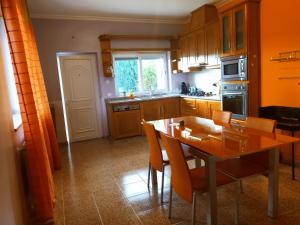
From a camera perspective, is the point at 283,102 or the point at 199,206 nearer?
the point at 199,206

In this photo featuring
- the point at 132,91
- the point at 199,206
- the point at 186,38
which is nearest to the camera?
the point at 199,206

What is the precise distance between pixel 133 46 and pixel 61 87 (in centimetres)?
194

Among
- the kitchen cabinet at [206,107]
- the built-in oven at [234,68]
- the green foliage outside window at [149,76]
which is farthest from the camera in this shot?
the green foliage outside window at [149,76]

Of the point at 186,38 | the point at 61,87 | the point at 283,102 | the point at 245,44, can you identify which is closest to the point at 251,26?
the point at 245,44

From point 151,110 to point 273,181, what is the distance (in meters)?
3.58

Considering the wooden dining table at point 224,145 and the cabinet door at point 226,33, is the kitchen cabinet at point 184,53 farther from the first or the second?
the wooden dining table at point 224,145

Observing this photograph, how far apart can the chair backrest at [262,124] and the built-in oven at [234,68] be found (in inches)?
57.2

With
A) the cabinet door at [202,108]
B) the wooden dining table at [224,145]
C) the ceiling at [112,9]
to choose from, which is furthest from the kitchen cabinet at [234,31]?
the wooden dining table at [224,145]

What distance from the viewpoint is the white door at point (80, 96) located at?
16.9ft

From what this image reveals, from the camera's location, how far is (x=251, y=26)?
3.56 metres

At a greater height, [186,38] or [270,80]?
[186,38]

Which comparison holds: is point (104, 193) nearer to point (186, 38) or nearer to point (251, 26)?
point (251, 26)

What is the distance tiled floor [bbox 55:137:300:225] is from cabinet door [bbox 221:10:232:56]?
212 centimetres

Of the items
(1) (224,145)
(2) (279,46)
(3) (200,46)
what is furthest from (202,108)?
(1) (224,145)
